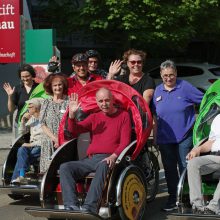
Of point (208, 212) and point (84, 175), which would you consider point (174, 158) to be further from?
point (208, 212)

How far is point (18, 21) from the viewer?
12.7 m

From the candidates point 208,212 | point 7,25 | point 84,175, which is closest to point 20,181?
point 84,175

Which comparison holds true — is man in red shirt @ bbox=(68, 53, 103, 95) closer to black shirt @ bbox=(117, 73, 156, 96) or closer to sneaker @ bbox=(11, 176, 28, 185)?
black shirt @ bbox=(117, 73, 156, 96)

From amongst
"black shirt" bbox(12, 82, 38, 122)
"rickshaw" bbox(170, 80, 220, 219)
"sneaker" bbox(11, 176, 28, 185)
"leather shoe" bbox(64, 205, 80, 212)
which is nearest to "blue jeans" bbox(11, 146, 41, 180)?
"sneaker" bbox(11, 176, 28, 185)

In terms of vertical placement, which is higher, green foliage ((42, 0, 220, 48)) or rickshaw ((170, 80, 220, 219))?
green foliage ((42, 0, 220, 48))

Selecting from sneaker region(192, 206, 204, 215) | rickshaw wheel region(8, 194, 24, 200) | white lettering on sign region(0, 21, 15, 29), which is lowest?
rickshaw wheel region(8, 194, 24, 200)

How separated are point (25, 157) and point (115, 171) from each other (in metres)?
1.81

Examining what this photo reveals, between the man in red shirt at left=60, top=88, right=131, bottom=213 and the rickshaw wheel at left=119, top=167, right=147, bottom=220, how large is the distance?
254 millimetres

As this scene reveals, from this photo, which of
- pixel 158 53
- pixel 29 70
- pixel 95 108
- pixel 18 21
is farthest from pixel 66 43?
pixel 95 108

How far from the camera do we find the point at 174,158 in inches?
272

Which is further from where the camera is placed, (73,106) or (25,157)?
(25,157)

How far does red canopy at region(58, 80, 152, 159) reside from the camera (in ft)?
21.1

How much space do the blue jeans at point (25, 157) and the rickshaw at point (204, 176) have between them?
7.40ft

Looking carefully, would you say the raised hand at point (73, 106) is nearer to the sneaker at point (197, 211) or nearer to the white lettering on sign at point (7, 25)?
the sneaker at point (197, 211)
